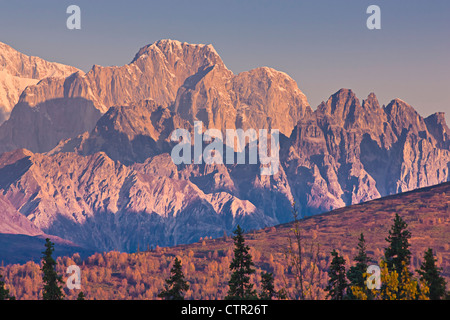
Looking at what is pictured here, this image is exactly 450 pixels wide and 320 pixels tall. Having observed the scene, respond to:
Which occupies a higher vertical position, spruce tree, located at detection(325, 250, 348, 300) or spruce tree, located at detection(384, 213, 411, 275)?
spruce tree, located at detection(384, 213, 411, 275)

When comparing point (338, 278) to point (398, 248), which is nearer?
point (338, 278)

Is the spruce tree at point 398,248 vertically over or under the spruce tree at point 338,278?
over

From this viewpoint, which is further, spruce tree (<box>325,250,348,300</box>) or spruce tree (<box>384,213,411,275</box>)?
spruce tree (<box>384,213,411,275</box>)

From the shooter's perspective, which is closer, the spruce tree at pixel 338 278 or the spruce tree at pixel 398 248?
the spruce tree at pixel 338 278

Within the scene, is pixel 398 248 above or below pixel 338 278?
above
